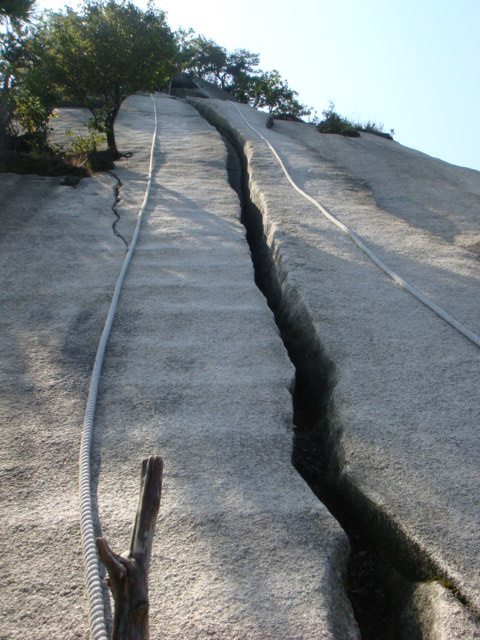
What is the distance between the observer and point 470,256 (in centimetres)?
532

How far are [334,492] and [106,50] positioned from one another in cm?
751

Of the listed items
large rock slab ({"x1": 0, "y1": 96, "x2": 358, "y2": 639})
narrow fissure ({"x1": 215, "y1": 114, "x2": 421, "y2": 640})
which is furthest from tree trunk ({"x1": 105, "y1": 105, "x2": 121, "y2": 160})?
narrow fissure ({"x1": 215, "y1": 114, "x2": 421, "y2": 640})

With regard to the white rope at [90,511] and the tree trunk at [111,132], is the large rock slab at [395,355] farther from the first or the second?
the tree trunk at [111,132]

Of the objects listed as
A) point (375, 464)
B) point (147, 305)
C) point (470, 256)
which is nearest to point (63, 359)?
point (147, 305)

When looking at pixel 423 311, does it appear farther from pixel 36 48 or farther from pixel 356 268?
pixel 36 48

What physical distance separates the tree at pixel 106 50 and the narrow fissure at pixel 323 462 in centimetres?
450

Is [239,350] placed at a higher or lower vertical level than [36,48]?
lower

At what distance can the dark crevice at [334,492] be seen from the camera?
2.20m

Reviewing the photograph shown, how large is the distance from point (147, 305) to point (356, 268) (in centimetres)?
174

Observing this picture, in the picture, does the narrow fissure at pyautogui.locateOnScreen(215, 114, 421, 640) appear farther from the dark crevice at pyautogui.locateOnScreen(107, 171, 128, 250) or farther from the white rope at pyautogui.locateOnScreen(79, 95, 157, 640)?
the dark crevice at pyautogui.locateOnScreen(107, 171, 128, 250)

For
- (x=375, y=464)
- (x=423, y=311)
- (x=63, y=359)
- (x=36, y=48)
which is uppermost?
(x=36, y=48)

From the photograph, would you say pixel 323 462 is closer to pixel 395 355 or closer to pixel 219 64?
pixel 395 355

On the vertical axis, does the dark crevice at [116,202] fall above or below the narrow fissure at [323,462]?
above

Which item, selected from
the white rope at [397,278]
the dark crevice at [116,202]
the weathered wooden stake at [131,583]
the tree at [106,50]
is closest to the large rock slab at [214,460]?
the weathered wooden stake at [131,583]
